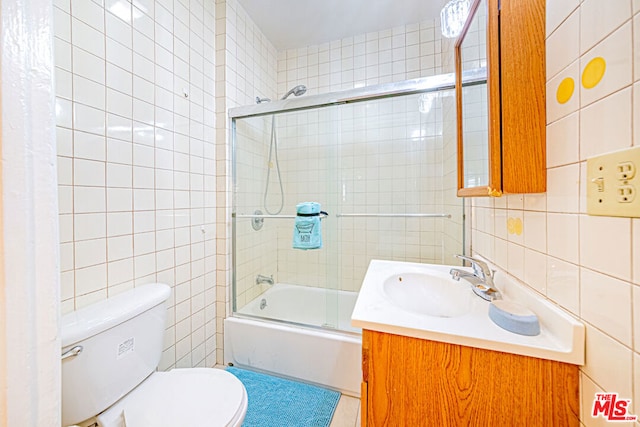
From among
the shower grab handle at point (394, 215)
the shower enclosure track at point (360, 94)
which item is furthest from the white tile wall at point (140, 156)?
the shower grab handle at point (394, 215)

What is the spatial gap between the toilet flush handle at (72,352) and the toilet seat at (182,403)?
28 centimetres

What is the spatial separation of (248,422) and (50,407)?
4.00 feet

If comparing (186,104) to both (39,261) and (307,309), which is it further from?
(307,309)

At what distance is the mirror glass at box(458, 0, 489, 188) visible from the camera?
851mm

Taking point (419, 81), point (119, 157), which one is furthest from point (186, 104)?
point (419, 81)

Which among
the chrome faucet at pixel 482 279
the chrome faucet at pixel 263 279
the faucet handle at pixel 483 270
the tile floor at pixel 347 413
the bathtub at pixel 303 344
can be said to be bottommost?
the tile floor at pixel 347 413

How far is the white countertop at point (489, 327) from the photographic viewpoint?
565 millimetres

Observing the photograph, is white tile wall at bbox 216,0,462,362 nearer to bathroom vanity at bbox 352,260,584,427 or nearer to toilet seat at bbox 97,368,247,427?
toilet seat at bbox 97,368,247,427

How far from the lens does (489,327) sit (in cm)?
67

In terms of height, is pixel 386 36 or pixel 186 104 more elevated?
pixel 386 36

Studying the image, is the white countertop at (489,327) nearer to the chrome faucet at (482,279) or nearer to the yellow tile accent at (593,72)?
the chrome faucet at (482,279)

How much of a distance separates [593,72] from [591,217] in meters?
0.31

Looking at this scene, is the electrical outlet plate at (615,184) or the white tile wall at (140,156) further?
the white tile wall at (140,156)

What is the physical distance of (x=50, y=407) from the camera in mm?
352
